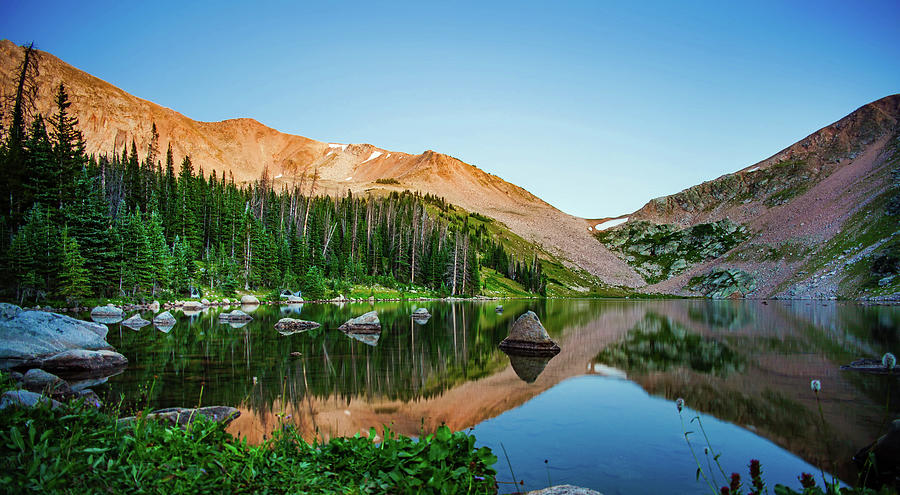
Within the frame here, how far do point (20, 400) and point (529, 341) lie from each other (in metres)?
22.2

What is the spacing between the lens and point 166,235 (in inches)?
3022

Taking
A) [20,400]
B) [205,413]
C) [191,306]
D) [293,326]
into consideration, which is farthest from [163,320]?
[20,400]

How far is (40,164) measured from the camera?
149 feet

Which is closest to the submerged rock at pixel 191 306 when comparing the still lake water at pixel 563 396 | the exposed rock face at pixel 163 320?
the exposed rock face at pixel 163 320

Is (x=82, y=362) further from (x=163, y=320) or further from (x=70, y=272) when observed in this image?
(x=70, y=272)

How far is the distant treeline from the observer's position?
41.2 m

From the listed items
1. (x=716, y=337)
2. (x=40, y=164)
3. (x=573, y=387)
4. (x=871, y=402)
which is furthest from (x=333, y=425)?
(x=40, y=164)

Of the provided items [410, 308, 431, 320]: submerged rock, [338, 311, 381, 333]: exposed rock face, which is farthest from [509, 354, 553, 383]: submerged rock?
[410, 308, 431, 320]: submerged rock

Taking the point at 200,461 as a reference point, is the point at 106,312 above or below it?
below

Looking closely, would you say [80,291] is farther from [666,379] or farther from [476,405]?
[666,379]

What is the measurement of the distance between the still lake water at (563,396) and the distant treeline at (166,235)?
23124 mm

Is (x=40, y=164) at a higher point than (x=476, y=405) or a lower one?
higher

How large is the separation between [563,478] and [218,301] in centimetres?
6337

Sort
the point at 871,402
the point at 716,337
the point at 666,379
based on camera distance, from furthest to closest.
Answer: the point at 716,337 < the point at 666,379 < the point at 871,402
